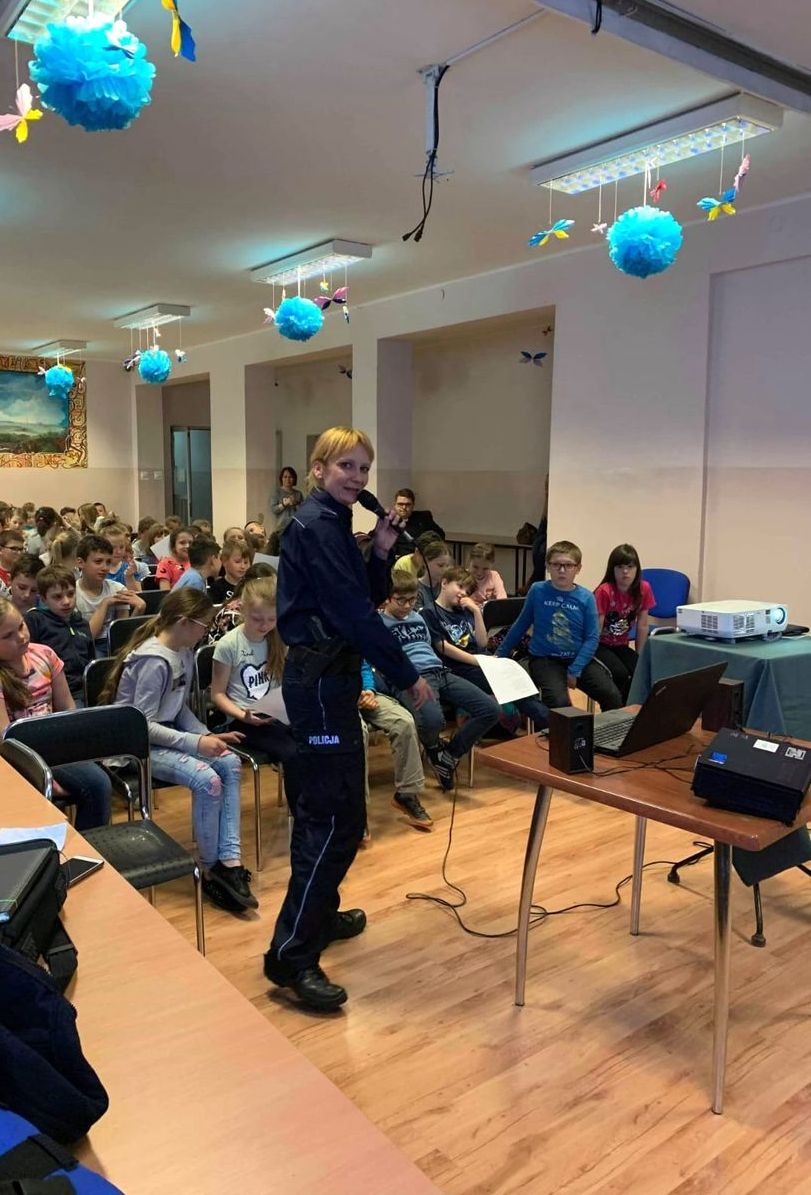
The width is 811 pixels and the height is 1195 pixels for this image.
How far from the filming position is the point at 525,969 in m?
2.50

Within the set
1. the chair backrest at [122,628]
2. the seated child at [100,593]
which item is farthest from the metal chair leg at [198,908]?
the seated child at [100,593]

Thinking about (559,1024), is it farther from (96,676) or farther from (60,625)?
(60,625)

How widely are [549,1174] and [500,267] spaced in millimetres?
6528

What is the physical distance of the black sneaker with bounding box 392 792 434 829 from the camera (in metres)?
3.73

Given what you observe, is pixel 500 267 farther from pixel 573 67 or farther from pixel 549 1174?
pixel 549 1174

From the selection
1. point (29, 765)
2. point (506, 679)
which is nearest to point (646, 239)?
point (506, 679)

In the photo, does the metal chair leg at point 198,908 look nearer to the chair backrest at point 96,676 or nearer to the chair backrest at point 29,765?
the chair backrest at point 29,765

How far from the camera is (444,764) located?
13.7 ft

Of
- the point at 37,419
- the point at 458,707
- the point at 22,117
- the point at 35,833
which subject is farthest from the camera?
the point at 37,419

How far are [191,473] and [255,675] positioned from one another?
10577 mm

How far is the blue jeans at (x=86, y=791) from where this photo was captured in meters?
2.81

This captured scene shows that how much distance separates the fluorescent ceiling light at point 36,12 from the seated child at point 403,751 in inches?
98.4

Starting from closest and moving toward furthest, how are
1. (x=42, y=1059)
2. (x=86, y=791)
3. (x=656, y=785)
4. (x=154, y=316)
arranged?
(x=42, y=1059), (x=656, y=785), (x=86, y=791), (x=154, y=316)

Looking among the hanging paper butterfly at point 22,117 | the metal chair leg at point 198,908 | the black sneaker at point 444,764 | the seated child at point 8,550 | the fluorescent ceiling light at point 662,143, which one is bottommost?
the black sneaker at point 444,764
